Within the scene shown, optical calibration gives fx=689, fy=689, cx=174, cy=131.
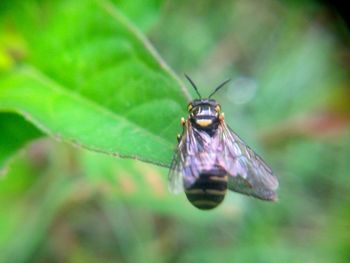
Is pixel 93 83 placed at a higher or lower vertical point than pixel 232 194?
lower

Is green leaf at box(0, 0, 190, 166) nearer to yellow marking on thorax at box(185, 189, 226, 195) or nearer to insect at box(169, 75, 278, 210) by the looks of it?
insect at box(169, 75, 278, 210)

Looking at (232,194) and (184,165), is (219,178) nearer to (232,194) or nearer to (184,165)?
(184,165)

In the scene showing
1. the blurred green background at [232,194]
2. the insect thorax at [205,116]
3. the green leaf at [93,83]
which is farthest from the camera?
the blurred green background at [232,194]

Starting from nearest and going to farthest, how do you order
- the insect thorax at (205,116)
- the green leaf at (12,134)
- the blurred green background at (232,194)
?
the green leaf at (12,134), the insect thorax at (205,116), the blurred green background at (232,194)

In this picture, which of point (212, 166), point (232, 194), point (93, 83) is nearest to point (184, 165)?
point (212, 166)

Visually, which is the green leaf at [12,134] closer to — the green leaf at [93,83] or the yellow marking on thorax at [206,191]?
the green leaf at [93,83]

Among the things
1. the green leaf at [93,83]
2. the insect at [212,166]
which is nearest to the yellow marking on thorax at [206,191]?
the insect at [212,166]

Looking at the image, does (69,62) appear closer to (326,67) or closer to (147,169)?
(147,169)

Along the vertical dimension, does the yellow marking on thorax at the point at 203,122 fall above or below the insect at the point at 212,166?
above
